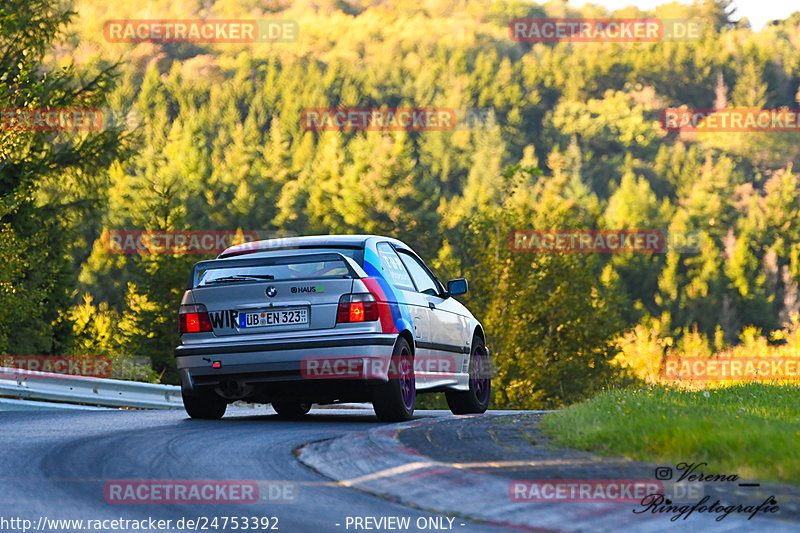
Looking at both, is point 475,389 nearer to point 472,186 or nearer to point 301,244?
point 301,244

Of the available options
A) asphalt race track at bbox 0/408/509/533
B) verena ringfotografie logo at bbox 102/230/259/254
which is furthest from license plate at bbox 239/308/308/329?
verena ringfotografie logo at bbox 102/230/259/254

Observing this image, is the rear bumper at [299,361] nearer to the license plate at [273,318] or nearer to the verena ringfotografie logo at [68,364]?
the license plate at [273,318]

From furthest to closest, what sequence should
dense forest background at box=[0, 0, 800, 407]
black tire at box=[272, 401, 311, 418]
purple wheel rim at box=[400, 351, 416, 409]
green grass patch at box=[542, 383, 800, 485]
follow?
dense forest background at box=[0, 0, 800, 407], black tire at box=[272, 401, 311, 418], purple wheel rim at box=[400, 351, 416, 409], green grass patch at box=[542, 383, 800, 485]

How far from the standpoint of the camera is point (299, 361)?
995 centimetres

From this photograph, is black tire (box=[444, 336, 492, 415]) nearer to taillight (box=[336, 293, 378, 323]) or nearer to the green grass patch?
taillight (box=[336, 293, 378, 323])

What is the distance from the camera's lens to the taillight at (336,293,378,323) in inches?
394

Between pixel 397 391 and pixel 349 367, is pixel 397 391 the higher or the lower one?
the lower one

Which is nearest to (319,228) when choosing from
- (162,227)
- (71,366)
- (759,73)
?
(162,227)

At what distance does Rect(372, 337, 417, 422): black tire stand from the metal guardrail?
4708 mm

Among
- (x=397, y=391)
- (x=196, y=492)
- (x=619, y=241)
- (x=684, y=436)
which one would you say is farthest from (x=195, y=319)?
(x=619, y=241)

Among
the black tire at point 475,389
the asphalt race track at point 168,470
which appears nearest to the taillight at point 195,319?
the asphalt race track at point 168,470

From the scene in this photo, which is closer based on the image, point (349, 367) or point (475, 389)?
point (349, 367)

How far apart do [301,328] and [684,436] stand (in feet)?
13.5

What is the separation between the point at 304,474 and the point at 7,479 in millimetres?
1626
